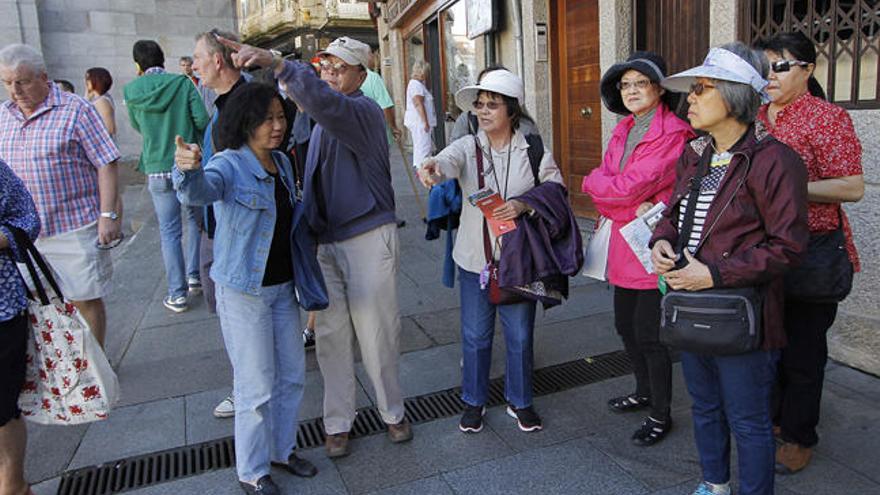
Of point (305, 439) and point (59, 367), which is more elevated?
point (59, 367)

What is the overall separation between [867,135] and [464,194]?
2.33 m

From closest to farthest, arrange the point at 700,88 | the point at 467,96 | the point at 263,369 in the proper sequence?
the point at 700,88 < the point at 263,369 < the point at 467,96

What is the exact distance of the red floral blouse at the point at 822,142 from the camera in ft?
8.86

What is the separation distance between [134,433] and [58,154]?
1.59m

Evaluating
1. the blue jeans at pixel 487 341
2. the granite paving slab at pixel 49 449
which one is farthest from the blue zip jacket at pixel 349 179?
the granite paving slab at pixel 49 449

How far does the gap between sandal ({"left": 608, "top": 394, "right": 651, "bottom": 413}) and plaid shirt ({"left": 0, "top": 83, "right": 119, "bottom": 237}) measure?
10.4 ft

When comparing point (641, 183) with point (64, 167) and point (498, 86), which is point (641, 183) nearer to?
point (498, 86)

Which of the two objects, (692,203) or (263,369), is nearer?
(692,203)

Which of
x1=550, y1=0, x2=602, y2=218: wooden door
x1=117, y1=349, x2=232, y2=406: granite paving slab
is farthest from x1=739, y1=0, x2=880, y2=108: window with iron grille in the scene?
x1=117, y1=349, x2=232, y2=406: granite paving slab

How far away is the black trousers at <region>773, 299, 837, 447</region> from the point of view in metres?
2.87

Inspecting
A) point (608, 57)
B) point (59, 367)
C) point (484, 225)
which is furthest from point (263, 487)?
point (608, 57)

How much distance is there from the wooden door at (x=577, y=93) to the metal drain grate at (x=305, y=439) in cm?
320

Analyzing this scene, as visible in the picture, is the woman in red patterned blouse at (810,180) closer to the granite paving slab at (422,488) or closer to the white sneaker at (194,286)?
the granite paving slab at (422,488)

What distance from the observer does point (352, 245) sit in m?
3.15
